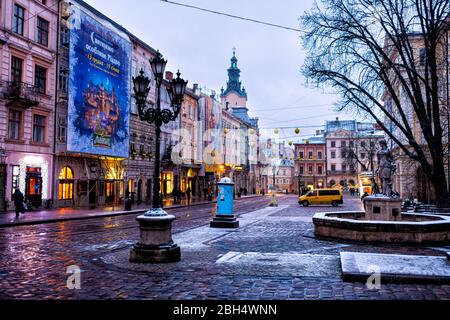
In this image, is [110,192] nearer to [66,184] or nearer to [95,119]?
[66,184]

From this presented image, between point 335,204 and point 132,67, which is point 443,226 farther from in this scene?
point 132,67

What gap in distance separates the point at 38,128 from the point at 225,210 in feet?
57.1

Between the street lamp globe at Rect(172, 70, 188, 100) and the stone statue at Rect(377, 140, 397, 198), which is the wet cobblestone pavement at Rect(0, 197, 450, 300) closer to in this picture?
the stone statue at Rect(377, 140, 397, 198)

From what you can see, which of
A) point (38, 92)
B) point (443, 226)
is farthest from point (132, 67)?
point (443, 226)

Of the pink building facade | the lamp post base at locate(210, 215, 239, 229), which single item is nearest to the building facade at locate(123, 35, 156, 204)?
the pink building facade

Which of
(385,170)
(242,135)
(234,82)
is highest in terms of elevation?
(234,82)

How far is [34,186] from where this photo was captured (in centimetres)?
2809

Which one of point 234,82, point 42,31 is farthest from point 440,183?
point 234,82

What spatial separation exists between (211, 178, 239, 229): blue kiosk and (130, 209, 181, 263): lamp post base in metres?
8.36

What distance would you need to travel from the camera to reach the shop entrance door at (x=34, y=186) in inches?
1083

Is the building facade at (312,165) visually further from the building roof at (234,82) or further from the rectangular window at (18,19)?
the rectangular window at (18,19)

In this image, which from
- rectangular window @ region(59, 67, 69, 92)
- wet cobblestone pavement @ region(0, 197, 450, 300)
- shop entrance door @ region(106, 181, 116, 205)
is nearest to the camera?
wet cobblestone pavement @ region(0, 197, 450, 300)

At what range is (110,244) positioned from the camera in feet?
41.8

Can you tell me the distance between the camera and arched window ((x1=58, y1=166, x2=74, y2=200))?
31141 millimetres
